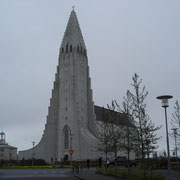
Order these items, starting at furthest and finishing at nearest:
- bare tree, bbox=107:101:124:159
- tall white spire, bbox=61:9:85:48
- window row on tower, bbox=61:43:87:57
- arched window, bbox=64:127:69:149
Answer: tall white spire, bbox=61:9:85:48 < window row on tower, bbox=61:43:87:57 < arched window, bbox=64:127:69:149 < bare tree, bbox=107:101:124:159

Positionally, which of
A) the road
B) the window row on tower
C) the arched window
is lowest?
the road

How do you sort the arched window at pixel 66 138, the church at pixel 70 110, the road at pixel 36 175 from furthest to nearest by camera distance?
the arched window at pixel 66 138
the church at pixel 70 110
the road at pixel 36 175

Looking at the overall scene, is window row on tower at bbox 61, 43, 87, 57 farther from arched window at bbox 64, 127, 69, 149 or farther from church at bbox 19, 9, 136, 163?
arched window at bbox 64, 127, 69, 149

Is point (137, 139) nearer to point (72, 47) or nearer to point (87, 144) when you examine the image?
point (87, 144)

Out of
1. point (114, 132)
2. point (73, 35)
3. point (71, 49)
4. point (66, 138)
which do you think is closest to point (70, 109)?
point (66, 138)

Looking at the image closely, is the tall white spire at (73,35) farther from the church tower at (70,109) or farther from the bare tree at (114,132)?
the bare tree at (114,132)

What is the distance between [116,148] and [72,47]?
54.1 metres

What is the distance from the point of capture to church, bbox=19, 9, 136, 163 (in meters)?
70.1

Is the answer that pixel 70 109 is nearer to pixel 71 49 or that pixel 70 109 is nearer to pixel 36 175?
pixel 71 49

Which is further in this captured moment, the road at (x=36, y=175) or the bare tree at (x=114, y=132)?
the bare tree at (x=114, y=132)

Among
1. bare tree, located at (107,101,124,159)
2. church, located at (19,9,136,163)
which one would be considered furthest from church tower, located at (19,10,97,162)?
bare tree, located at (107,101,124,159)

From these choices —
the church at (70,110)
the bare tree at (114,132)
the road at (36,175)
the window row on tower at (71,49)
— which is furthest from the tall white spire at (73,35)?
the road at (36,175)

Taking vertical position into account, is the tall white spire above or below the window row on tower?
above

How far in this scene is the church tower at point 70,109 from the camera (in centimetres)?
7019
